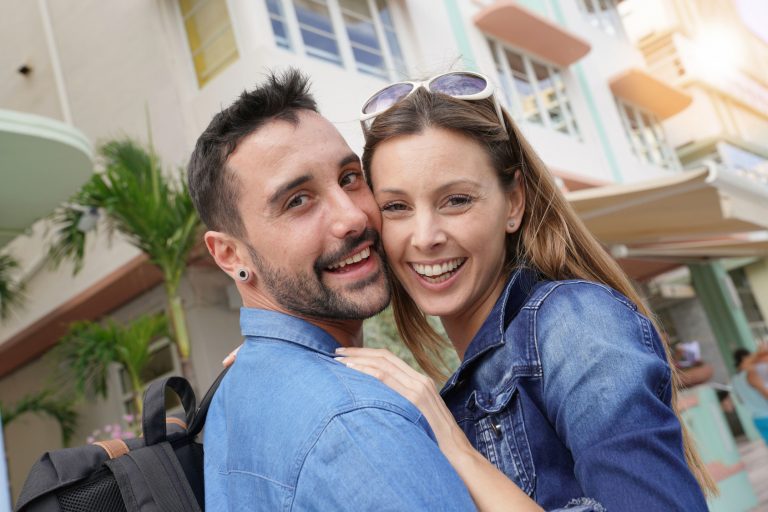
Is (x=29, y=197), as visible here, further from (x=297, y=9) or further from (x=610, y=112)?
(x=610, y=112)

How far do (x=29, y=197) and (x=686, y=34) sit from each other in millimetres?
20374

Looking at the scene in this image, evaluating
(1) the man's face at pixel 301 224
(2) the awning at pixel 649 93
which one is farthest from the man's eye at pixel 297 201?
(2) the awning at pixel 649 93

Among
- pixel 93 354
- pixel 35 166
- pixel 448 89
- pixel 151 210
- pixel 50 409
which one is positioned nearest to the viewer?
pixel 448 89

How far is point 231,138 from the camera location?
1.85 meters

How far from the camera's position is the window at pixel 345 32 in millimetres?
9086

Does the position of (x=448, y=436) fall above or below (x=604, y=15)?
below

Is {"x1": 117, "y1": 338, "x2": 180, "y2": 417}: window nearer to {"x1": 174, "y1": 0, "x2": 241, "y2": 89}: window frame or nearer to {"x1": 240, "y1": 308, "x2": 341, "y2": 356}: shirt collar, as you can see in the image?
{"x1": 174, "y1": 0, "x2": 241, "y2": 89}: window frame

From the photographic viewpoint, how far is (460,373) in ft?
6.34

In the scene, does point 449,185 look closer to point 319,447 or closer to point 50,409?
point 319,447

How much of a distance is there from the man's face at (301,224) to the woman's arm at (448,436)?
0.16 meters

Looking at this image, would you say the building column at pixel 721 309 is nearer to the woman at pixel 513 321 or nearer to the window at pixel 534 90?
the window at pixel 534 90

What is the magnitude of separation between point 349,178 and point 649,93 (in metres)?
15.9

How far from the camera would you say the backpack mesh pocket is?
1500 millimetres

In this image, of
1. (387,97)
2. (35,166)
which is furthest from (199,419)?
(35,166)
